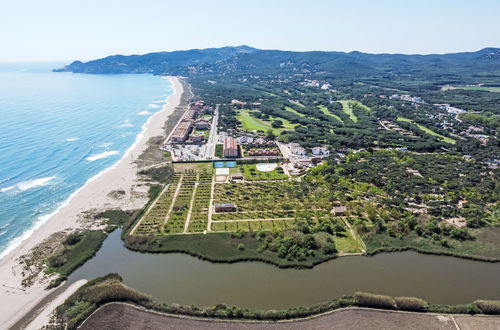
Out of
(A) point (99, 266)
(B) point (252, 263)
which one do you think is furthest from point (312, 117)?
(A) point (99, 266)

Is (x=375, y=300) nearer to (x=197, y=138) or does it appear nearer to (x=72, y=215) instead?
(x=72, y=215)

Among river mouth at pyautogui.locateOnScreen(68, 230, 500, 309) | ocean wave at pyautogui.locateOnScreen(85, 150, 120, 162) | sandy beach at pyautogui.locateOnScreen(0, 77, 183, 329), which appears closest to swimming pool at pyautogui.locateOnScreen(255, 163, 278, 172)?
sandy beach at pyautogui.locateOnScreen(0, 77, 183, 329)

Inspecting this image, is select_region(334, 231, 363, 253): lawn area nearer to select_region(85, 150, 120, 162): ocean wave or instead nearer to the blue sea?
the blue sea

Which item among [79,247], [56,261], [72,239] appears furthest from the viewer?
[72,239]

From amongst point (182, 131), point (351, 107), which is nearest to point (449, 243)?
point (182, 131)

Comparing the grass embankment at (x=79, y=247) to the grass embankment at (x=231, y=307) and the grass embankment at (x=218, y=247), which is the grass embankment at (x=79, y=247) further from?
the grass embankment at (x=231, y=307)

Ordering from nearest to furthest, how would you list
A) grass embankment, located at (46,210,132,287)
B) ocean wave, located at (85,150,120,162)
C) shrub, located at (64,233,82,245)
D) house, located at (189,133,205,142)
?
grass embankment, located at (46,210,132,287) → shrub, located at (64,233,82,245) → ocean wave, located at (85,150,120,162) → house, located at (189,133,205,142)
